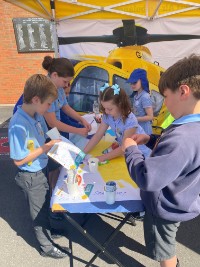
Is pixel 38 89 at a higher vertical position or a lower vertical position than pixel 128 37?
lower

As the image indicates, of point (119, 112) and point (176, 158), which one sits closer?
point (176, 158)

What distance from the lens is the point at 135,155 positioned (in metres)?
1.53

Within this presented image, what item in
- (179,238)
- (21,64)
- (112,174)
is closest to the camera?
(112,174)

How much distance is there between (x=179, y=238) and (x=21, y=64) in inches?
262

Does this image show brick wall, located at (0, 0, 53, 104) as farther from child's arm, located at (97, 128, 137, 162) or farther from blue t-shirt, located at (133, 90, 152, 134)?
child's arm, located at (97, 128, 137, 162)

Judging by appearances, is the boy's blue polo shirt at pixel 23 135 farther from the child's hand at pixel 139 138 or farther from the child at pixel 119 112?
the child's hand at pixel 139 138

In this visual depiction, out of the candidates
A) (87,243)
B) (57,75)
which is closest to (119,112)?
(57,75)

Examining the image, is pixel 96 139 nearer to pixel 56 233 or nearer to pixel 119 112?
pixel 119 112

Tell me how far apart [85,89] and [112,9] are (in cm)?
158

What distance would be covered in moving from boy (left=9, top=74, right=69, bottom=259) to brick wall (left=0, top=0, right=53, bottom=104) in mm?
5833

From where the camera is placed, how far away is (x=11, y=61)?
24.4 ft

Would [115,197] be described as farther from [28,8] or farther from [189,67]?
[28,8]

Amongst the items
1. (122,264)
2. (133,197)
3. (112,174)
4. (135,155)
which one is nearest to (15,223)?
(122,264)

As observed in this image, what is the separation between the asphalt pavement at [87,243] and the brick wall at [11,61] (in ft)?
17.5
